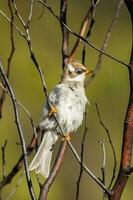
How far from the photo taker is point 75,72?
6133 millimetres

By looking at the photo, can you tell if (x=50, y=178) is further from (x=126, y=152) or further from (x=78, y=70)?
(x=78, y=70)

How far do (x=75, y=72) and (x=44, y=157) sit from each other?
0.87 metres

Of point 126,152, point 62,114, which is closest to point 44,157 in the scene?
point 62,114

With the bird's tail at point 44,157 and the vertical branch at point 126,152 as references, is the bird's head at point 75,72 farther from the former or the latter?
the vertical branch at point 126,152

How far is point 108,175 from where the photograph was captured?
533 inches

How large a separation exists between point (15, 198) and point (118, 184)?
8914 millimetres

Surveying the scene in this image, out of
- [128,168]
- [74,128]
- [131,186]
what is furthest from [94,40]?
[128,168]

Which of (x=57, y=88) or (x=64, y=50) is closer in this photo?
(x=64, y=50)

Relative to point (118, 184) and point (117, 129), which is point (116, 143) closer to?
point (117, 129)

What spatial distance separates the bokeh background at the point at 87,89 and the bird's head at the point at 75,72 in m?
6.46

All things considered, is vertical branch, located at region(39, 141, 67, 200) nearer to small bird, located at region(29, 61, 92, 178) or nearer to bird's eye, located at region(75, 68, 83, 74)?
small bird, located at region(29, 61, 92, 178)

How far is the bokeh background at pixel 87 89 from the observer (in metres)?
14.1

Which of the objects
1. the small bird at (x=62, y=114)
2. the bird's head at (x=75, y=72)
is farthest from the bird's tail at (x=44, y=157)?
the bird's head at (x=75, y=72)

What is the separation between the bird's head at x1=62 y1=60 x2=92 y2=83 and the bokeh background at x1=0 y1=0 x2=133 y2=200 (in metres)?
6.46
